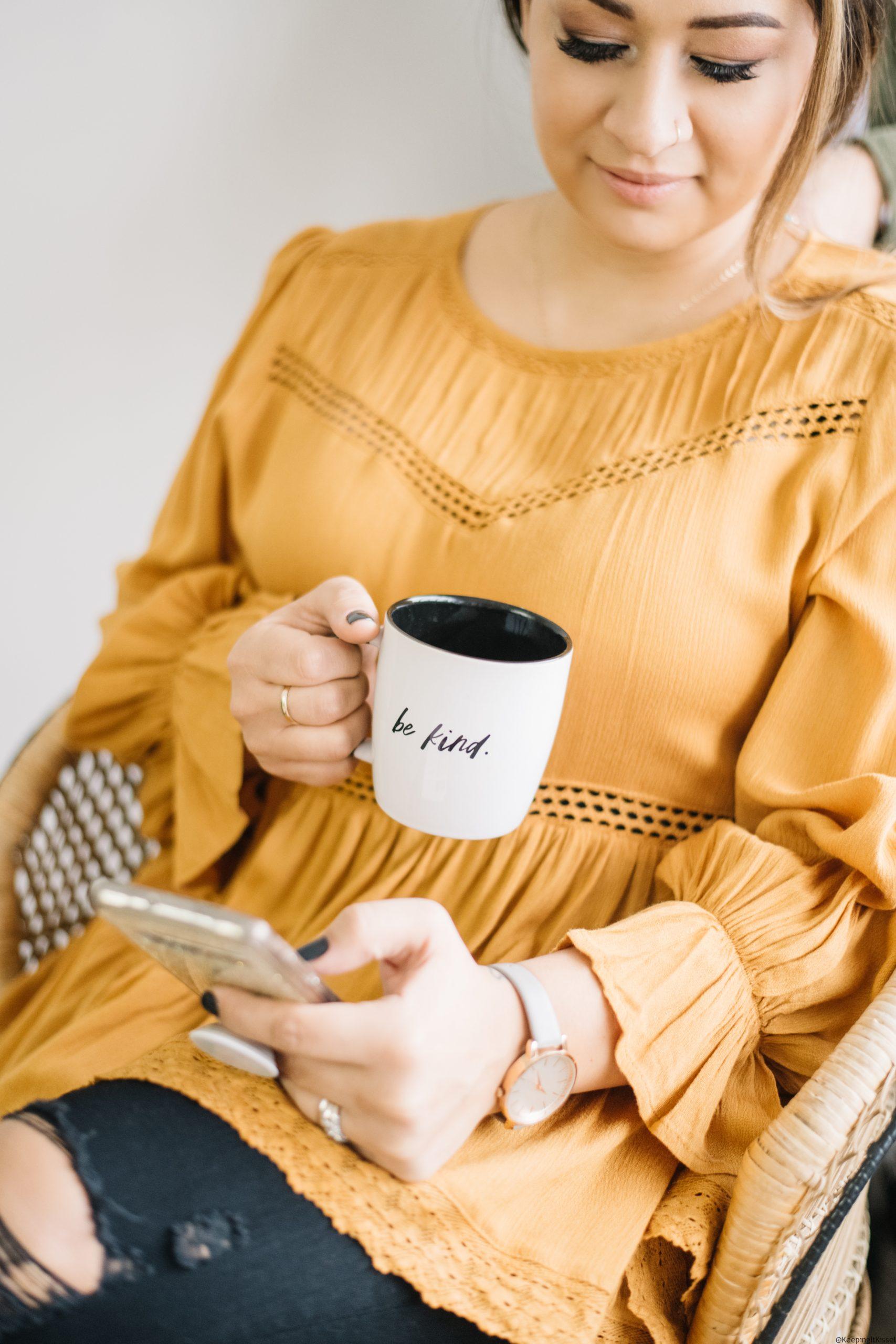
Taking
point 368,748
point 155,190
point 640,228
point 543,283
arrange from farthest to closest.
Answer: point 155,190
point 543,283
point 640,228
point 368,748

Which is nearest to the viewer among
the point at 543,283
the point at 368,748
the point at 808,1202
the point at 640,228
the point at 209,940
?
the point at 209,940

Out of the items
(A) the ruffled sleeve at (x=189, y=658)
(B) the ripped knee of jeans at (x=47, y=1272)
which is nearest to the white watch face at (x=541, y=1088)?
(B) the ripped knee of jeans at (x=47, y=1272)

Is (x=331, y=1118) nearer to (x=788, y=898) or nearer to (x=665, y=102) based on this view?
(x=788, y=898)

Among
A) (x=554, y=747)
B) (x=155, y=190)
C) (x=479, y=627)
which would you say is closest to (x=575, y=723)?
(x=554, y=747)

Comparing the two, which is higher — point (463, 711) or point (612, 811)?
point (463, 711)

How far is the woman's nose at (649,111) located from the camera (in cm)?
70

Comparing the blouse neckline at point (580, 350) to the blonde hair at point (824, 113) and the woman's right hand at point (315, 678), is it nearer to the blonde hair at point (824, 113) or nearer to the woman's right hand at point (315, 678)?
the blonde hair at point (824, 113)

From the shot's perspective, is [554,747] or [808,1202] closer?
[808,1202]

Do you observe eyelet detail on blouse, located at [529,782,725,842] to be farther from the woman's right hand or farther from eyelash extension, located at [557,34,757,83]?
eyelash extension, located at [557,34,757,83]

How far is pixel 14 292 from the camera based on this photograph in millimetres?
1361

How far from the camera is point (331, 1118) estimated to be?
0.58 metres

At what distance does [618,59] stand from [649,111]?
5 centimetres

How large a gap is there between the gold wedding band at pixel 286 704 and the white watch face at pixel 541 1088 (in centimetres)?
26

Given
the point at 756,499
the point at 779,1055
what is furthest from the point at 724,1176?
the point at 756,499
